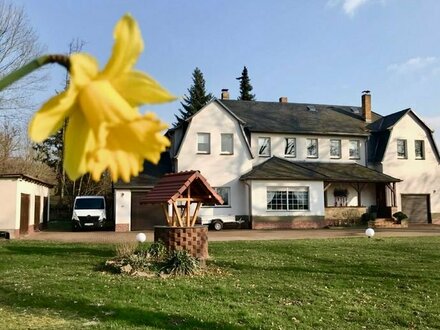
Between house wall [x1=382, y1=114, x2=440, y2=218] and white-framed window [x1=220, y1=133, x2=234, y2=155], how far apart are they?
1212 centimetres

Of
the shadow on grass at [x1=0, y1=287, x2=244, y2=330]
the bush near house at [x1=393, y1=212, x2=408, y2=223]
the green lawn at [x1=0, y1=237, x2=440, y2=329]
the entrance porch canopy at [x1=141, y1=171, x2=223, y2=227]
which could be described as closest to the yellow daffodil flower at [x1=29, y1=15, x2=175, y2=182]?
the green lawn at [x1=0, y1=237, x2=440, y2=329]

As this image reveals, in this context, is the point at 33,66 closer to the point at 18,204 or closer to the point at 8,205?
the point at 8,205

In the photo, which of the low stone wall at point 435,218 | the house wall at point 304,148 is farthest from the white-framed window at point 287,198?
the low stone wall at point 435,218

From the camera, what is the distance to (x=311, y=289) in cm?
1097

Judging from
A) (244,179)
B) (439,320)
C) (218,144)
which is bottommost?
(439,320)

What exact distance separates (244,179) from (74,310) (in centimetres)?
2378

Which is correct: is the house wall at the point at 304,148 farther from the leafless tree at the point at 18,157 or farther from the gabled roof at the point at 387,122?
the leafless tree at the point at 18,157

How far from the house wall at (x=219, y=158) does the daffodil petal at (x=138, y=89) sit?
31.2 m

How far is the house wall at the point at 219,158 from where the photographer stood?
32.5 m

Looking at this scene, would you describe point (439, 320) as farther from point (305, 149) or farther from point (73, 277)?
point (305, 149)

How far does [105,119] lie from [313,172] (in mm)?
33462

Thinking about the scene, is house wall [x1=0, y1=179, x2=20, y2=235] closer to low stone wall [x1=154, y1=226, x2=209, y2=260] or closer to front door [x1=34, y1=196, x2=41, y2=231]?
front door [x1=34, y1=196, x2=41, y2=231]

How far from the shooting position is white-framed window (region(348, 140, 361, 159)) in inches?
1478

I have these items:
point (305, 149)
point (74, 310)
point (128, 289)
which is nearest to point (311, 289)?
point (128, 289)
